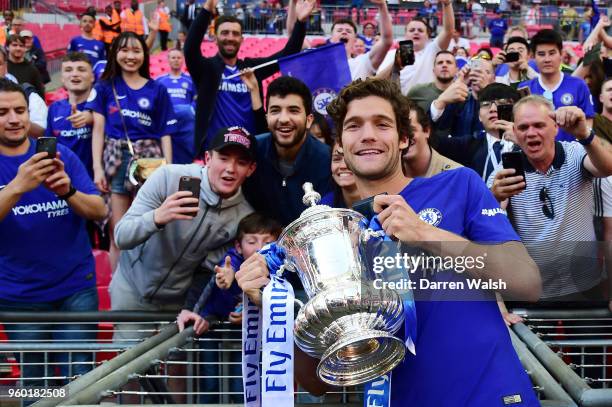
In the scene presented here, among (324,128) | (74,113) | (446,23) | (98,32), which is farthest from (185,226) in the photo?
(98,32)

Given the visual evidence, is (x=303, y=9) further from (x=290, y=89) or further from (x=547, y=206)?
(x=547, y=206)

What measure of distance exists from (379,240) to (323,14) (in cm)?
1891

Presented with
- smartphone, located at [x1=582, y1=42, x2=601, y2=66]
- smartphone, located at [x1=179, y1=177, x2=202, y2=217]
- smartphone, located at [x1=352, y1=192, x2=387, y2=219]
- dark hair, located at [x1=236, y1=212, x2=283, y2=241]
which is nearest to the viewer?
smartphone, located at [x1=352, y1=192, x2=387, y2=219]

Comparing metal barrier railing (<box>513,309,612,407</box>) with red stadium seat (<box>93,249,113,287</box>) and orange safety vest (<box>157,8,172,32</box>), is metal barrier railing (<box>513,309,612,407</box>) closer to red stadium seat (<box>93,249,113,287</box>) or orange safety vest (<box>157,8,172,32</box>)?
red stadium seat (<box>93,249,113,287</box>)

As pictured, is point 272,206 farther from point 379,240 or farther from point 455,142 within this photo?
point 379,240

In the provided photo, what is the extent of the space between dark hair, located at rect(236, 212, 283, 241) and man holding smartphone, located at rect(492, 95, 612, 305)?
3.58 feet

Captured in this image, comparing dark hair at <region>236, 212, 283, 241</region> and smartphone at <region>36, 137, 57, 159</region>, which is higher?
smartphone at <region>36, 137, 57, 159</region>

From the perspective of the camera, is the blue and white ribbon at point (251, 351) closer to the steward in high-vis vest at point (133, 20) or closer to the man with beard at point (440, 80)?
the man with beard at point (440, 80)

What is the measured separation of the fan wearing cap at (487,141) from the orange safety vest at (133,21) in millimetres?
11643

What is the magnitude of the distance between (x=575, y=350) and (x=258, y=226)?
56.3 inches

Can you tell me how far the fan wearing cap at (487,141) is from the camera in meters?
4.36

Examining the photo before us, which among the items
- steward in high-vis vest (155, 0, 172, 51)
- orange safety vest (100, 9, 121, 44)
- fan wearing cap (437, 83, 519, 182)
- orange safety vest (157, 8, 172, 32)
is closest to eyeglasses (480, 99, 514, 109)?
fan wearing cap (437, 83, 519, 182)

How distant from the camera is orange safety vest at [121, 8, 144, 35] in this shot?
15484mm

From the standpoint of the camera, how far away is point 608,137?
15.0ft
